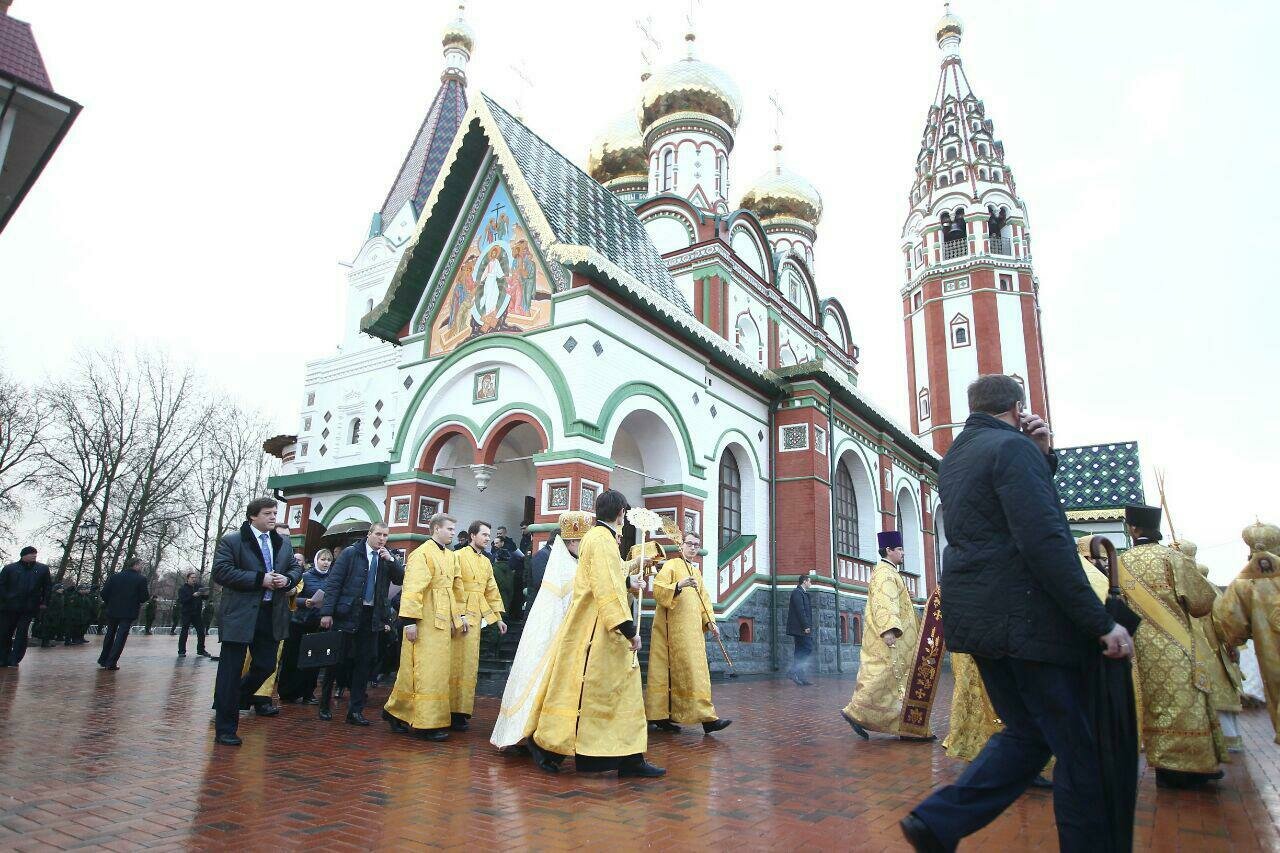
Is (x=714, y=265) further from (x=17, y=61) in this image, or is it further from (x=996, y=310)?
(x=996, y=310)

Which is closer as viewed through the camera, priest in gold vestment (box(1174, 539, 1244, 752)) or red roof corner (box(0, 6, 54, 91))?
priest in gold vestment (box(1174, 539, 1244, 752))

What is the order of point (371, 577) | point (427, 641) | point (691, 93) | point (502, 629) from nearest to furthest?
point (427, 641)
point (371, 577)
point (502, 629)
point (691, 93)

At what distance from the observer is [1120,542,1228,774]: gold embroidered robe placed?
5.04m

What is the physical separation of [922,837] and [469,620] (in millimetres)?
5051

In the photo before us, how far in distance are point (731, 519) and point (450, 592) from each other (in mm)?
9287

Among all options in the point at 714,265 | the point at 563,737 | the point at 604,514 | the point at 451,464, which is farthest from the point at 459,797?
the point at 714,265

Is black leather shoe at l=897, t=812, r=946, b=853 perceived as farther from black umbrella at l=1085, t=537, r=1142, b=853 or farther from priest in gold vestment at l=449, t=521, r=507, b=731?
priest in gold vestment at l=449, t=521, r=507, b=731

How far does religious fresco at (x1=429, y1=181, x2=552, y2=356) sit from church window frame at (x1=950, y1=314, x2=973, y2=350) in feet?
91.1

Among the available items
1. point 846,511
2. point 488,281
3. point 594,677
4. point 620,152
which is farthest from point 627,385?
point 620,152

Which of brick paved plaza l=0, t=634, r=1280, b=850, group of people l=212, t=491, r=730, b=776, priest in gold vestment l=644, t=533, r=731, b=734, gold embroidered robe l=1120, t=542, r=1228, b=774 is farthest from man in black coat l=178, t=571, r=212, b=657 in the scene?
gold embroidered robe l=1120, t=542, r=1228, b=774

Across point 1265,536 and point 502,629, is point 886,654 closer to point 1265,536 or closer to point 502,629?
point 1265,536

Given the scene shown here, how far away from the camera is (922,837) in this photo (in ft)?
9.73

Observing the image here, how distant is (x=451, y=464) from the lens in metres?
14.5

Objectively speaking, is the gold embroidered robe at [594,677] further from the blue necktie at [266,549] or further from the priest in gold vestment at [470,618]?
the blue necktie at [266,549]
